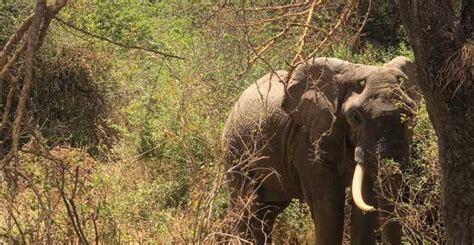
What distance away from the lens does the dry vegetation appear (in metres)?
4.91

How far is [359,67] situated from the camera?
7.69 meters

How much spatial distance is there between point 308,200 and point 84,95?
26.3 feet

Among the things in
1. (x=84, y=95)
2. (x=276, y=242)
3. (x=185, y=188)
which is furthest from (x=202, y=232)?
(x=84, y=95)

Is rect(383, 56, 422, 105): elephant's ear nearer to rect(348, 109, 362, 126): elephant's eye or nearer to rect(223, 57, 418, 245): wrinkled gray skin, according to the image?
rect(223, 57, 418, 245): wrinkled gray skin

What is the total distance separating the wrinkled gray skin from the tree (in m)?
2.21

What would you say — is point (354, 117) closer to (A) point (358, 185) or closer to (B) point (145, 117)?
(A) point (358, 185)

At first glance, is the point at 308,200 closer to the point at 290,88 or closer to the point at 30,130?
the point at 290,88

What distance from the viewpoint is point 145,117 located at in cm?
1177

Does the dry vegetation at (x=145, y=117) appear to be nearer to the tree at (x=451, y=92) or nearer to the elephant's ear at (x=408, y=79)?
the elephant's ear at (x=408, y=79)

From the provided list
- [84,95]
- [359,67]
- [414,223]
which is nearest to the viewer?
[414,223]

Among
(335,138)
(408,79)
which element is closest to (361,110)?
(335,138)

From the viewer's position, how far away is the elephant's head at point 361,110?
7.10 metres

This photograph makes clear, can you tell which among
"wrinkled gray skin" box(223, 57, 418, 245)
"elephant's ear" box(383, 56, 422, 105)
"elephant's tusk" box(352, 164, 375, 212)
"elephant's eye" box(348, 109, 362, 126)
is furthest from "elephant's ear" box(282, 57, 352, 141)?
"elephant's tusk" box(352, 164, 375, 212)

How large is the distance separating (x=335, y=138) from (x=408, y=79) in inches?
31.5
